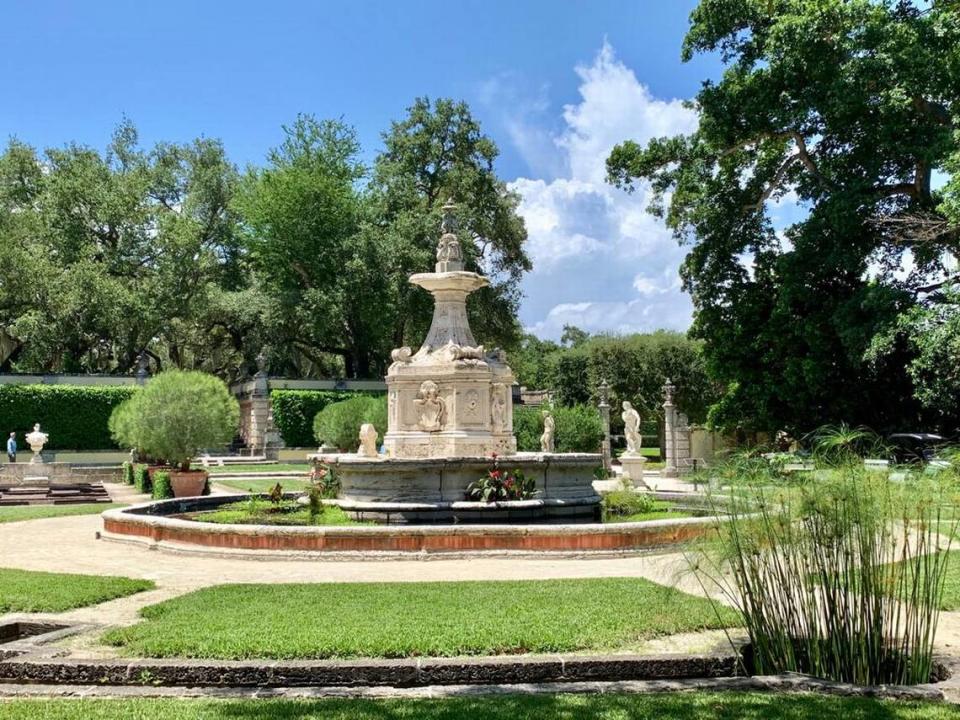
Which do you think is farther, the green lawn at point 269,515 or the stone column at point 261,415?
the stone column at point 261,415

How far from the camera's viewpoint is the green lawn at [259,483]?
24.3 meters

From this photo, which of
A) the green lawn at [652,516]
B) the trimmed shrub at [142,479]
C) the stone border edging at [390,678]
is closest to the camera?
the stone border edging at [390,678]

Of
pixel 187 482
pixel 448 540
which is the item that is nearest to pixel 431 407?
pixel 448 540

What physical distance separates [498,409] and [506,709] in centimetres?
1281

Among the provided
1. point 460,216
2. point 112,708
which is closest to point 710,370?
point 460,216

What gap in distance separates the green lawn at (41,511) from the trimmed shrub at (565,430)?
54.3ft

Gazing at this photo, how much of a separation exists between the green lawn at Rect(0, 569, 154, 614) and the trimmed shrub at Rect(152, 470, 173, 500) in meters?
12.1

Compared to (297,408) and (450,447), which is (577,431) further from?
(450,447)

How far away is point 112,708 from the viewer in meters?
4.96

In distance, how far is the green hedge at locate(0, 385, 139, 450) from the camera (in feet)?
122

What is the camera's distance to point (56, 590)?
8.54 meters

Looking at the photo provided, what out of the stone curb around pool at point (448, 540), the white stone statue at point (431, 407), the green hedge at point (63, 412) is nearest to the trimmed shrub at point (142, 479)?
the white stone statue at point (431, 407)

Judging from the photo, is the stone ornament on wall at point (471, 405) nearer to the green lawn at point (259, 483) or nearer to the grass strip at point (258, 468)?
the green lawn at point (259, 483)

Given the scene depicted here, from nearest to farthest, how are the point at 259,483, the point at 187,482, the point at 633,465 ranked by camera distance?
the point at 187,482, the point at 633,465, the point at 259,483
